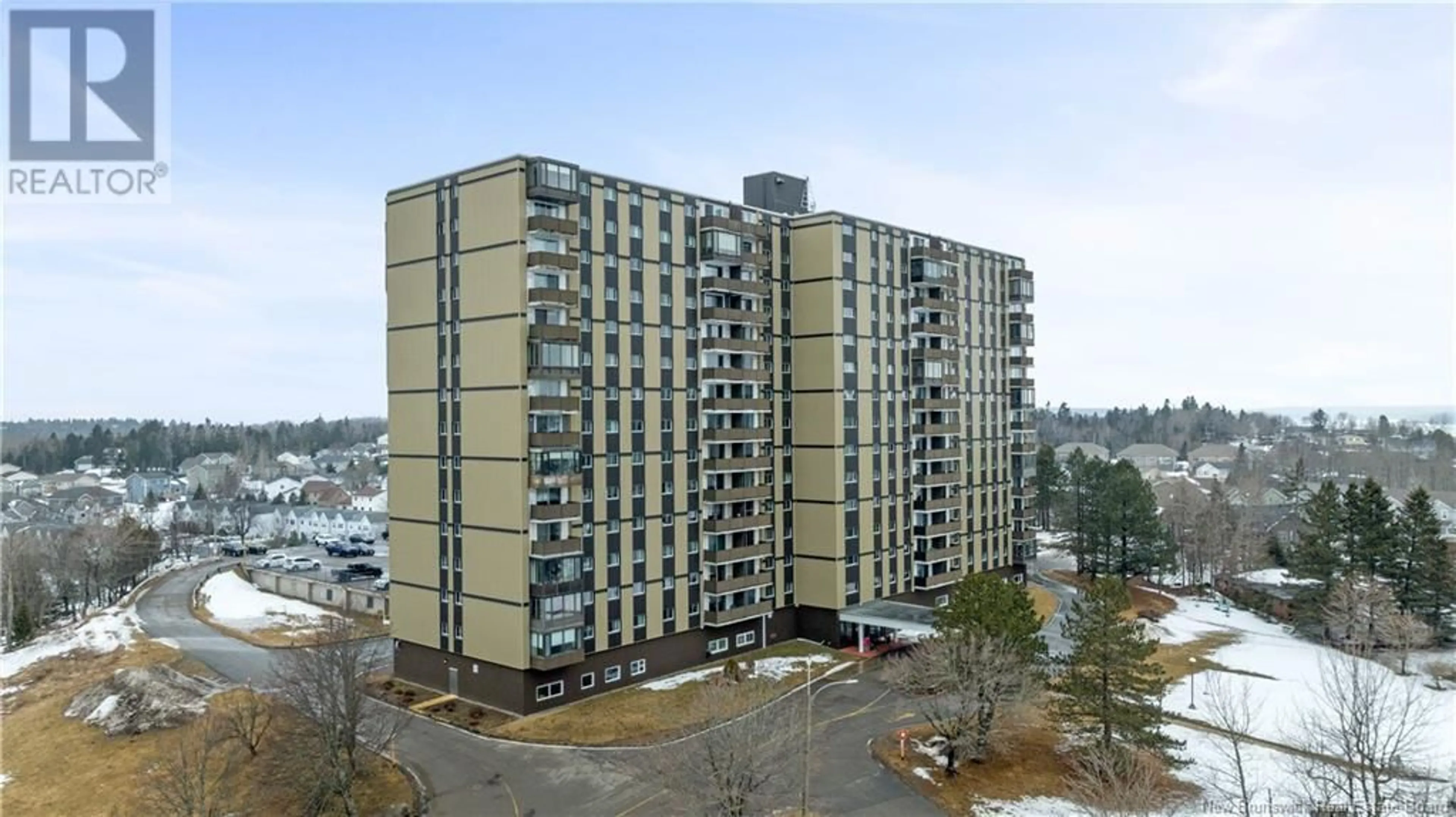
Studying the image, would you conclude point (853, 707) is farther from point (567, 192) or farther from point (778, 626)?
point (567, 192)

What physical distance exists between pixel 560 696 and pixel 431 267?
2433cm

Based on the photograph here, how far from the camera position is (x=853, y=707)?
44.6 meters

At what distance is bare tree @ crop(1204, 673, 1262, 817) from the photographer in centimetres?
2812

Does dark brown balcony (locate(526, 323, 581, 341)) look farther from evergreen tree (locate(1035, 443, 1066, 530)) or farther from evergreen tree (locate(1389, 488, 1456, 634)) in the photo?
evergreen tree (locate(1035, 443, 1066, 530))

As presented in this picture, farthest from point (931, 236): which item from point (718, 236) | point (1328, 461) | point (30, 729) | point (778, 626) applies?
point (1328, 461)

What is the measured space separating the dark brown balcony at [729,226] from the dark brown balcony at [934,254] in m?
14.5

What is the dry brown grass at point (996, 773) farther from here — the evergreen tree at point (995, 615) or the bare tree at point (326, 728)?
the bare tree at point (326, 728)

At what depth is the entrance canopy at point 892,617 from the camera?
51.7 meters

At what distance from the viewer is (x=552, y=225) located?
140 feet

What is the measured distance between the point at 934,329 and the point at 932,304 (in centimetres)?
202

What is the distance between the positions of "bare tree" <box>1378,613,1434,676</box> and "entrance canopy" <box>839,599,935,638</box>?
25429 mm

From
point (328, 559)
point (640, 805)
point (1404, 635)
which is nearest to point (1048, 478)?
point (1404, 635)

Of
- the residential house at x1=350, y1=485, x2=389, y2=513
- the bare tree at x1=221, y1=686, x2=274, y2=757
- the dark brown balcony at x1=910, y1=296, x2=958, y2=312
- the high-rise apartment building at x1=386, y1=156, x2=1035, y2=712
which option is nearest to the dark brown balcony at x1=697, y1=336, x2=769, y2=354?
the high-rise apartment building at x1=386, y1=156, x2=1035, y2=712

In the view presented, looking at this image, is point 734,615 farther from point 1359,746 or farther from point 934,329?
point 1359,746
